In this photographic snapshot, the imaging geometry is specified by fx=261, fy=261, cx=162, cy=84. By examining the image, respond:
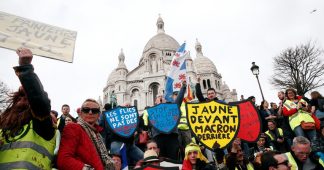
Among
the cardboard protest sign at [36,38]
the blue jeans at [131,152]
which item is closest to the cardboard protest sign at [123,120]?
the blue jeans at [131,152]

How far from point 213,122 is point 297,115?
2.93 metres

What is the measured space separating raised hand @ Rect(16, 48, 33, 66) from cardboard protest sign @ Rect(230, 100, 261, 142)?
3.87 metres

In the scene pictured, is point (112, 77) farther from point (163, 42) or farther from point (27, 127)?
point (27, 127)

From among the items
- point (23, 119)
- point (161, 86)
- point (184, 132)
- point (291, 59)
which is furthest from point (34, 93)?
point (161, 86)

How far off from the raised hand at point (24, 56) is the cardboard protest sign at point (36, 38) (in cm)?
18

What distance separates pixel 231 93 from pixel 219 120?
53.9 m

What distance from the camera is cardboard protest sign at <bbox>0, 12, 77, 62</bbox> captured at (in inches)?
97.8

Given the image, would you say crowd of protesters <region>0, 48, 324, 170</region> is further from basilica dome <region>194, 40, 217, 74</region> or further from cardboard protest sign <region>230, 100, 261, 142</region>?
basilica dome <region>194, 40, 217, 74</region>

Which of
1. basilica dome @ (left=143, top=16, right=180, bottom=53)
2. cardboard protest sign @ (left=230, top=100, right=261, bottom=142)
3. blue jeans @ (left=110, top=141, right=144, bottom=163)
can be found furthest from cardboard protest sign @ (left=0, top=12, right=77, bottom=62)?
basilica dome @ (left=143, top=16, right=180, bottom=53)

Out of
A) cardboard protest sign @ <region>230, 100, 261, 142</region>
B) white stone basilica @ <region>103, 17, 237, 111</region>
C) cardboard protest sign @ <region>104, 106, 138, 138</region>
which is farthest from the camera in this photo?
white stone basilica @ <region>103, 17, 237, 111</region>

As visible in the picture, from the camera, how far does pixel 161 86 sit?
4009 cm

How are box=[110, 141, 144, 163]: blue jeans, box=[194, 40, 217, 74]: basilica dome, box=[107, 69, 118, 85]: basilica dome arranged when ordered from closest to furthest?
1. box=[110, 141, 144, 163]: blue jeans
2. box=[107, 69, 118, 85]: basilica dome
3. box=[194, 40, 217, 74]: basilica dome

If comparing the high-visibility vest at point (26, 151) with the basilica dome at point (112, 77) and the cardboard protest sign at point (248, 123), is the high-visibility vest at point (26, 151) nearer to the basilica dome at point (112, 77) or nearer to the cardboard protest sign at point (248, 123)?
the cardboard protest sign at point (248, 123)

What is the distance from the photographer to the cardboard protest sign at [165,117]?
5.93m
